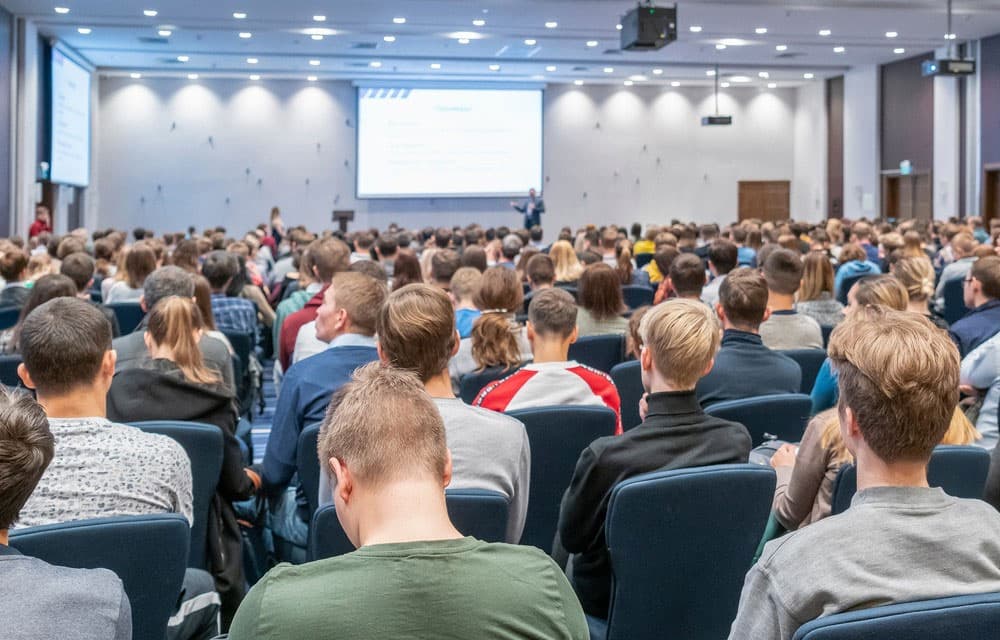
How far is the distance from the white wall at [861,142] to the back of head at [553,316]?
20063 millimetres

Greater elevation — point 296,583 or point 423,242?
point 423,242

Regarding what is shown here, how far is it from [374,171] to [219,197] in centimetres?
344

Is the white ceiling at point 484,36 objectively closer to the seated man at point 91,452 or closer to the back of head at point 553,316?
the back of head at point 553,316

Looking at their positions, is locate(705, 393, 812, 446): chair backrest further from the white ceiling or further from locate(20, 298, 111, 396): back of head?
the white ceiling

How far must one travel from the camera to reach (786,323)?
5.40 m

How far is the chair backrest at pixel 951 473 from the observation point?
2562 mm

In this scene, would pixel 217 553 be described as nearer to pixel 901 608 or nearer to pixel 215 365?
pixel 215 365

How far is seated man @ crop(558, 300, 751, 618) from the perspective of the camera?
104 inches

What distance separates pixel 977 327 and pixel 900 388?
12.6ft

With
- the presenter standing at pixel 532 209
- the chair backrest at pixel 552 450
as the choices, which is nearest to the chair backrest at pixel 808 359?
the chair backrest at pixel 552 450

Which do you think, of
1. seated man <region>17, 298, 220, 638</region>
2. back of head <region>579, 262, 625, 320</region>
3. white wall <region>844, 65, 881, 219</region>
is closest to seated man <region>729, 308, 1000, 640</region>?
seated man <region>17, 298, 220, 638</region>

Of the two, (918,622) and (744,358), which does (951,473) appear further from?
(744,358)

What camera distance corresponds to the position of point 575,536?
2654 mm

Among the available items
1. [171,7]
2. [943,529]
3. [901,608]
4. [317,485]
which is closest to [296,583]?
[901,608]
